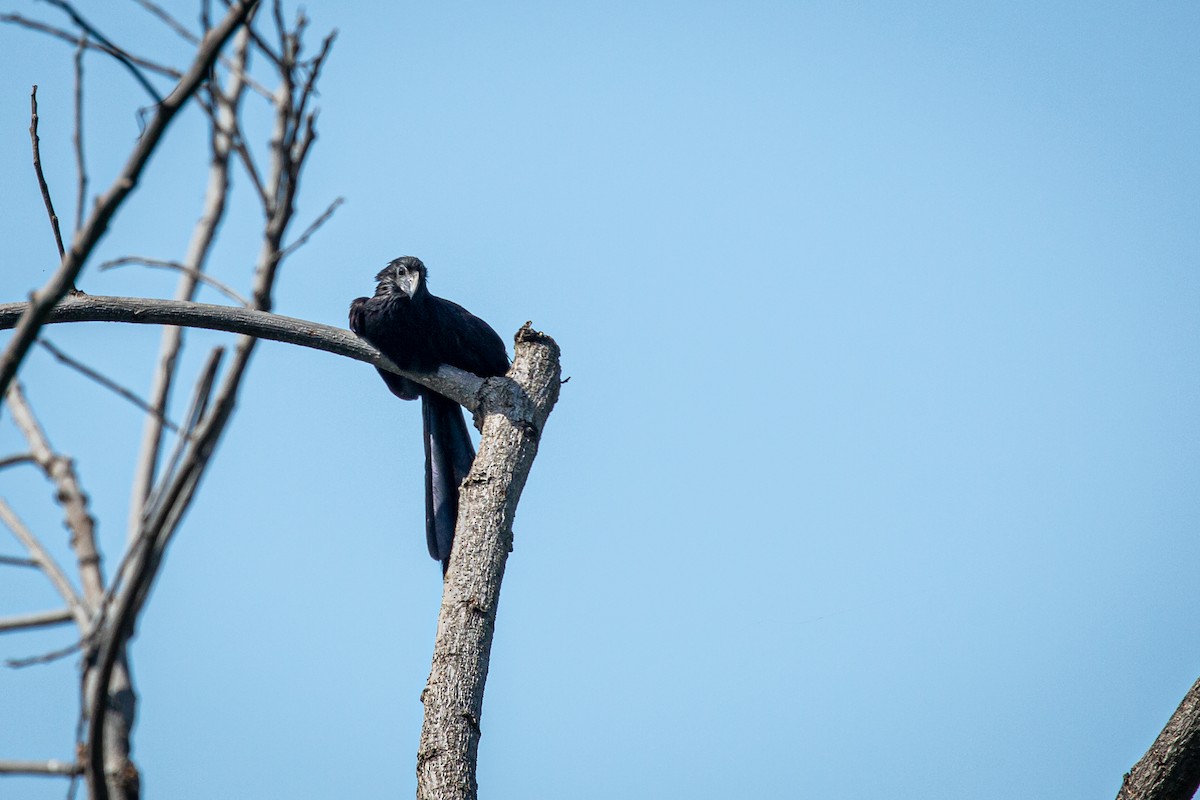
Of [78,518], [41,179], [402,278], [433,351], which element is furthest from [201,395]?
[402,278]

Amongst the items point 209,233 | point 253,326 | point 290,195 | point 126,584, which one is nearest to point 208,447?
point 126,584

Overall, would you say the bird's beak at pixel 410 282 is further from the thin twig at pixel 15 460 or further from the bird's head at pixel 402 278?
the thin twig at pixel 15 460

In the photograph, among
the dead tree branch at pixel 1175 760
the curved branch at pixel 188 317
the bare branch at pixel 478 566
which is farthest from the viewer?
the curved branch at pixel 188 317

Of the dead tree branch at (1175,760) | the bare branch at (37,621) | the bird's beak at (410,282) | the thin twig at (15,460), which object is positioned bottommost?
the dead tree branch at (1175,760)

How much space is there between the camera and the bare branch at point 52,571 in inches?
49.6

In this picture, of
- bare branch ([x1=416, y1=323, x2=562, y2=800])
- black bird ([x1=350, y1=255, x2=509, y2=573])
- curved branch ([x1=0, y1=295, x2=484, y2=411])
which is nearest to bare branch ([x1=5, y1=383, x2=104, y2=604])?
bare branch ([x1=416, y1=323, x2=562, y2=800])

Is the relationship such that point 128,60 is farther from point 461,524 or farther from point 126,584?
point 461,524

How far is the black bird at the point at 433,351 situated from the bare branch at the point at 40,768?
9.47 ft

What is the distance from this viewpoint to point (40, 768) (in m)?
1.17

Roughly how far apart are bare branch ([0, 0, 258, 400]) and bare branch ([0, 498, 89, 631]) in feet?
0.69

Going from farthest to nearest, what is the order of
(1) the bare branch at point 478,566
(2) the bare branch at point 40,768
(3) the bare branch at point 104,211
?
(1) the bare branch at point 478,566 → (3) the bare branch at point 104,211 → (2) the bare branch at point 40,768

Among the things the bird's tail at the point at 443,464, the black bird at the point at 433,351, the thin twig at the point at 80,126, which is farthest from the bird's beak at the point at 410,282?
the thin twig at the point at 80,126

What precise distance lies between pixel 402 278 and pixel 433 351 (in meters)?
0.64

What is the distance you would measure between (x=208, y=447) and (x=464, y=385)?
2884 mm
